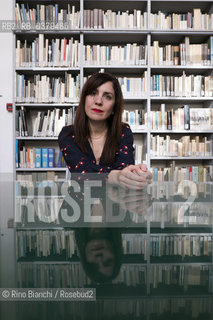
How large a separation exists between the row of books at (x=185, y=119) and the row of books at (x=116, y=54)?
589 millimetres

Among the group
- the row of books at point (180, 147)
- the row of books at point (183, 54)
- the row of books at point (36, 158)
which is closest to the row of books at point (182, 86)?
the row of books at point (183, 54)

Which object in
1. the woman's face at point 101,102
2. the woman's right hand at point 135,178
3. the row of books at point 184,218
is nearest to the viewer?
the row of books at point 184,218

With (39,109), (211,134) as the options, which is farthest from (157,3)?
(39,109)

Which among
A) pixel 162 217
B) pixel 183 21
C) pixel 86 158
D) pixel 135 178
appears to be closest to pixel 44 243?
pixel 162 217

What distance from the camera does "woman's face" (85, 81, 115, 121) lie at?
67.0 inches

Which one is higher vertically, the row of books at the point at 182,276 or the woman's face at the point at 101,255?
the woman's face at the point at 101,255

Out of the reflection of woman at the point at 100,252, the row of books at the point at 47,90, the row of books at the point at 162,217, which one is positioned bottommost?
the row of books at the point at 162,217

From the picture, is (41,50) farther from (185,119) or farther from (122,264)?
(122,264)

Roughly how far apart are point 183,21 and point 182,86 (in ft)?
2.33

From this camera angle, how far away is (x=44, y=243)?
28 cm

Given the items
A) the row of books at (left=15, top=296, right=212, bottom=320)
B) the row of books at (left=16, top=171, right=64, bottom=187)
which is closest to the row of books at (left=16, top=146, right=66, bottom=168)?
the row of books at (left=16, top=171, right=64, bottom=187)

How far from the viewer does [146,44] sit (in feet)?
11.1

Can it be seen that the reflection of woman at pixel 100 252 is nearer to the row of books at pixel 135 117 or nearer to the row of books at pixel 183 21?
the row of books at pixel 135 117

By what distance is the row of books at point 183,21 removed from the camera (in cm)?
334
